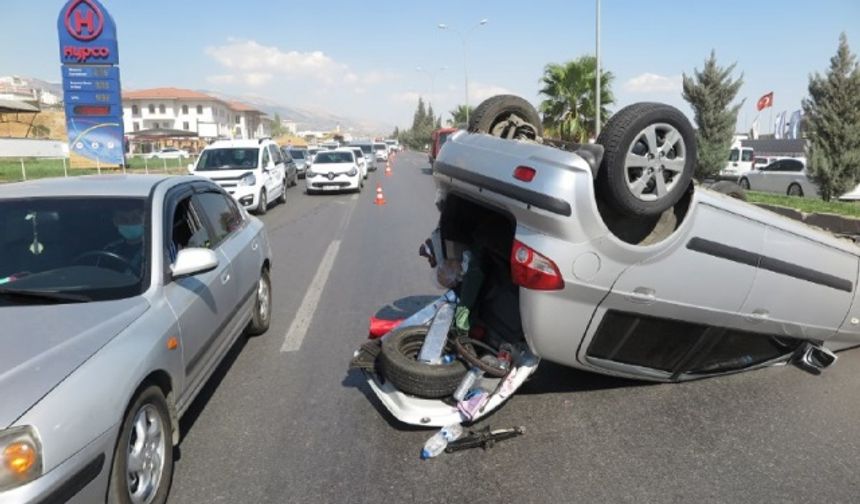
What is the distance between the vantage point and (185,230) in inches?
165

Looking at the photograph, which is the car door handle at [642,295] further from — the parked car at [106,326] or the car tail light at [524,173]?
the parked car at [106,326]

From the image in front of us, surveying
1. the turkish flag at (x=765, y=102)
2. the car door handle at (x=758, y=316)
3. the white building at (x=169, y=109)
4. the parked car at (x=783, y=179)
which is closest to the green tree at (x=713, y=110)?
the parked car at (x=783, y=179)

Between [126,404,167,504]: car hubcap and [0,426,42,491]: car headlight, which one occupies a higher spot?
[0,426,42,491]: car headlight

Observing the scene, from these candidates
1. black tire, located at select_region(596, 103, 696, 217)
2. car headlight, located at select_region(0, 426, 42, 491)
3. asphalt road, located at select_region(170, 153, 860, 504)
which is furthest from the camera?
black tire, located at select_region(596, 103, 696, 217)

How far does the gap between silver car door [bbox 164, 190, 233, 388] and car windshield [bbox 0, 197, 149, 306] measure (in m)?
0.20

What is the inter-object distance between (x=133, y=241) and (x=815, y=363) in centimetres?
474

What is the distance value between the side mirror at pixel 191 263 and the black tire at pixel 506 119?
2.05 meters

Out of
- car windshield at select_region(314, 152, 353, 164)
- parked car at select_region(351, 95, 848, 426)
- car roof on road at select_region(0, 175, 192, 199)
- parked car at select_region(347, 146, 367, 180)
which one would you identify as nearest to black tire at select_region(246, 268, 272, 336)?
car roof on road at select_region(0, 175, 192, 199)

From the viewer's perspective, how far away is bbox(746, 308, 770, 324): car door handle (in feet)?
13.3

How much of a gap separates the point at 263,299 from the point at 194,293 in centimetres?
202

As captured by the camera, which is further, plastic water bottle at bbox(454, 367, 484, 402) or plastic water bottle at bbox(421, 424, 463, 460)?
plastic water bottle at bbox(454, 367, 484, 402)

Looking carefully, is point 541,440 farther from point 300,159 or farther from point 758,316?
point 300,159

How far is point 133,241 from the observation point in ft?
11.8

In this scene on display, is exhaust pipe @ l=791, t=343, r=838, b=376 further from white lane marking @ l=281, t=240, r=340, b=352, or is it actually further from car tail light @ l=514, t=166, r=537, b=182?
white lane marking @ l=281, t=240, r=340, b=352
